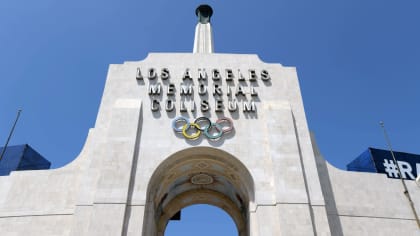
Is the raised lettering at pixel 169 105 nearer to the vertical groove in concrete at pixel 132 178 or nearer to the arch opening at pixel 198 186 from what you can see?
the vertical groove in concrete at pixel 132 178

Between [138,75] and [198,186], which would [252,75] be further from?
[198,186]

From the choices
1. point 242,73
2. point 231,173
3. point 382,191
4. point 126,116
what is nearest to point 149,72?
point 126,116

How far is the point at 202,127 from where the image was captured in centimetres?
2541

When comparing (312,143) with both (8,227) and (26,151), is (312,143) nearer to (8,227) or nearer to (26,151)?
(8,227)

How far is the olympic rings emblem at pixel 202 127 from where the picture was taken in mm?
24859

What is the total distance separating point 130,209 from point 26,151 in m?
31.6

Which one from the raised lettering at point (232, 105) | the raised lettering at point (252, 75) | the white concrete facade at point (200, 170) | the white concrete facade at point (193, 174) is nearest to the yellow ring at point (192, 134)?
the white concrete facade at point (200, 170)

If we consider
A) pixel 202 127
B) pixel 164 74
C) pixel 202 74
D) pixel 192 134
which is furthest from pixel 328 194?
pixel 164 74

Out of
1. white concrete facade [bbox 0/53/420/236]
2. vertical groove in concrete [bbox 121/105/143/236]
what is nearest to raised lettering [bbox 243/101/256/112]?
white concrete facade [bbox 0/53/420/236]

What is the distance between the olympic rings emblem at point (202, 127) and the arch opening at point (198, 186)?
4.01 ft

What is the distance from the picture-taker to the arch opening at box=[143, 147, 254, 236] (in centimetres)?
2420

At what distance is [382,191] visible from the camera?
2639cm

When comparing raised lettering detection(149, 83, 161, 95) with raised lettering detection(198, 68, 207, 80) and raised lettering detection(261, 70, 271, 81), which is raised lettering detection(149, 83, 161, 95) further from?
raised lettering detection(261, 70, 271, 81)

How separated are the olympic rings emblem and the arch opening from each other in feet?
4.01
